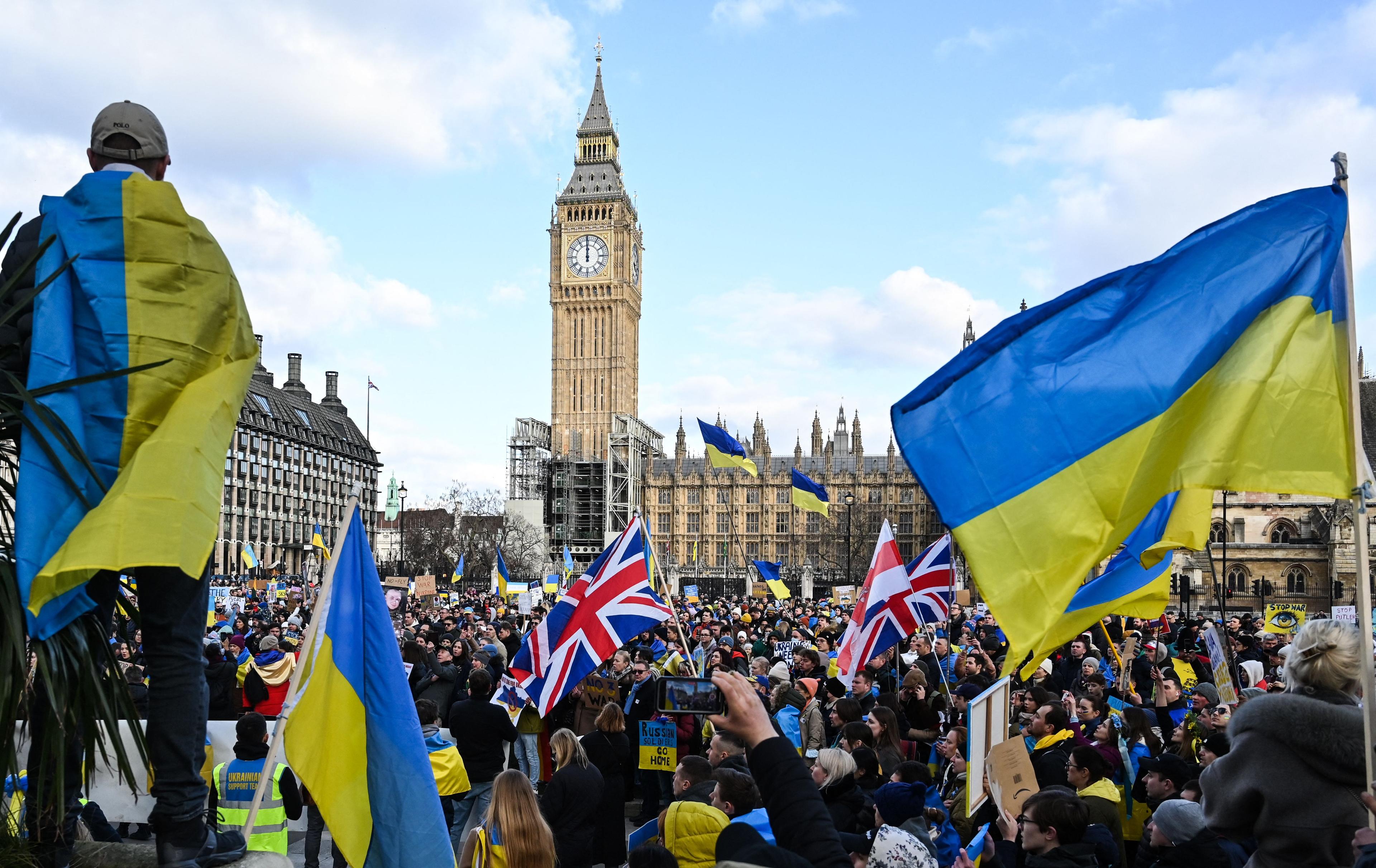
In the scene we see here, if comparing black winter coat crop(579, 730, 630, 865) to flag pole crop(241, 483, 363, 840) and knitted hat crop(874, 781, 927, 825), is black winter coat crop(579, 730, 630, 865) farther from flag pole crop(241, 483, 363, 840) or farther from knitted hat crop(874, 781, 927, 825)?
flag pole crop(241, 483, 363, 840)

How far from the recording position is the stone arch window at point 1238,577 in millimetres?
49094

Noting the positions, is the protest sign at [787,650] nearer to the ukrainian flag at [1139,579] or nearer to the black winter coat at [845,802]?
the ukrainian flag at [1139,579]

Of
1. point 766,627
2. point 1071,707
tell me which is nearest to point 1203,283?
point 1071,707

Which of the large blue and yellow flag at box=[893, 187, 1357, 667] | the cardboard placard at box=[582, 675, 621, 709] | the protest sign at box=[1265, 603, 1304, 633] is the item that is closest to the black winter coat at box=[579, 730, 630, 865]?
the cardboard placard at box=[582, 675, 621, 709]

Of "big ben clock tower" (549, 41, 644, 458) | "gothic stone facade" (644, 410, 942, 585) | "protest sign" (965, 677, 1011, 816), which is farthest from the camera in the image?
"big ben clock tower" (549, 41, 644, 458)

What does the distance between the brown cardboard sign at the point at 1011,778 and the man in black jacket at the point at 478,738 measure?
4.97m

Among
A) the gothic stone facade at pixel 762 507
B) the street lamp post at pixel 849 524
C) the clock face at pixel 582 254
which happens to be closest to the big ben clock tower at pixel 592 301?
the clock face at pixel 582 254

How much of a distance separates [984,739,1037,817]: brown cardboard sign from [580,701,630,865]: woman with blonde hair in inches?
165

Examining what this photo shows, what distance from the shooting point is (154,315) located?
314cm

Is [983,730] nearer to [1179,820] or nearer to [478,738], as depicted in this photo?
[1179,820]

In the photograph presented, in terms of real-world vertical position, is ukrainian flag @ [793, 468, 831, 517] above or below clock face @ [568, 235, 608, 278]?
below

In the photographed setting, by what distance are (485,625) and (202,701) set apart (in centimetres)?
1622

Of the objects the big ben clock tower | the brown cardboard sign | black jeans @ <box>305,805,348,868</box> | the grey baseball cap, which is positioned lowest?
black jeans @ <box>305,805,348,868</box>

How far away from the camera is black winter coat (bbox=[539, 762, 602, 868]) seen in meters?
7.13
